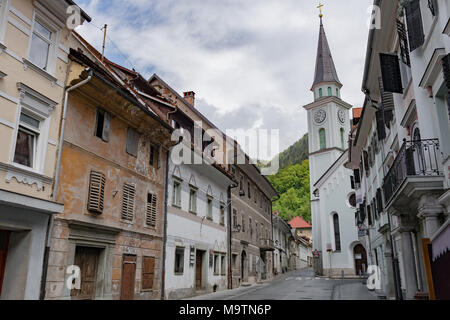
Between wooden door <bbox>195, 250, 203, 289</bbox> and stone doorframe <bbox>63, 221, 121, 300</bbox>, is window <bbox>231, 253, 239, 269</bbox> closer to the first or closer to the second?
wooden door <bbox>195, 250, 203, 289</bbox>

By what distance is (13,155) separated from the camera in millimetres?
9578

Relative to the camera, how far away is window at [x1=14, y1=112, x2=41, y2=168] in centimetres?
995

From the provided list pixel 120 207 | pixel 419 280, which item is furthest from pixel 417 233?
pixel 120 207

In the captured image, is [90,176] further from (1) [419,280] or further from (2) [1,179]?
(1) [419,280]

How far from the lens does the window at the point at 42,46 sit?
35.2 ft

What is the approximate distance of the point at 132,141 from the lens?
49.7 feet

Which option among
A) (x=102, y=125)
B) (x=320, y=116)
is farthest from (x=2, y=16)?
(x=320, y=116)

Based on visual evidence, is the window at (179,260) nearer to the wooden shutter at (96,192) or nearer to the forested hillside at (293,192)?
the wooden shutter at (96,192)

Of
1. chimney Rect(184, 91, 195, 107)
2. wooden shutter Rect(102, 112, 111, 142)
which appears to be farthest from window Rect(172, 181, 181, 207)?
chimney Rect(184, 91, 195, 107)

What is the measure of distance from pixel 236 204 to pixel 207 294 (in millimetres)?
8890

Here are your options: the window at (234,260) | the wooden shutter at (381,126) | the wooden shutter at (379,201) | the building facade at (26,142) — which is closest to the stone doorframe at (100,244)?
the building facade at (26,142)

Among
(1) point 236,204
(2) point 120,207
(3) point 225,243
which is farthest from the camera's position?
(1) point 236,204
